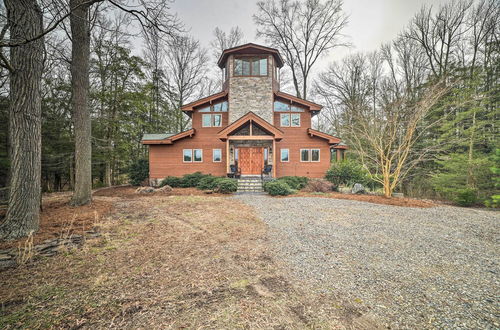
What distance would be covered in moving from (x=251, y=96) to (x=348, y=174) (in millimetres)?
8965

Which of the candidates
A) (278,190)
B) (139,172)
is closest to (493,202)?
(278,190)

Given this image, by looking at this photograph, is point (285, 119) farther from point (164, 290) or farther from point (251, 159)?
point (164, 290)

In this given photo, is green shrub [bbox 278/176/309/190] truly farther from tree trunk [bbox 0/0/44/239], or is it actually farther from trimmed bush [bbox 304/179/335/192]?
tree trunk [bbox 0/0/44/239]

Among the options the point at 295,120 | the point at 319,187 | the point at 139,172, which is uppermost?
the point at 295,120

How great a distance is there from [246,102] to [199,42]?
42.6 feet

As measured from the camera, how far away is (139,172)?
15.4 metres

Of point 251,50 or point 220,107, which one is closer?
point 251,50

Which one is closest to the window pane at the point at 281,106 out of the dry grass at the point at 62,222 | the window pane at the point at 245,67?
the window pane at the point at 245,67

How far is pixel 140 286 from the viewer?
2461 millimetres

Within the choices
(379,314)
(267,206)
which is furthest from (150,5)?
(379,314)

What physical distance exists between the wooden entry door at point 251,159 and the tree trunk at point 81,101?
9.15m

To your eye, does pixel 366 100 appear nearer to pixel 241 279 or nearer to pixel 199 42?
pixel 199 42

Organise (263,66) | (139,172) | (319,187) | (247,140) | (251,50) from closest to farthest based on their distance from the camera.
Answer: (319,187), (247,140), (251,50), (263,66), (139,172)

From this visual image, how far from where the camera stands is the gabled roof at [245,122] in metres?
13.2
